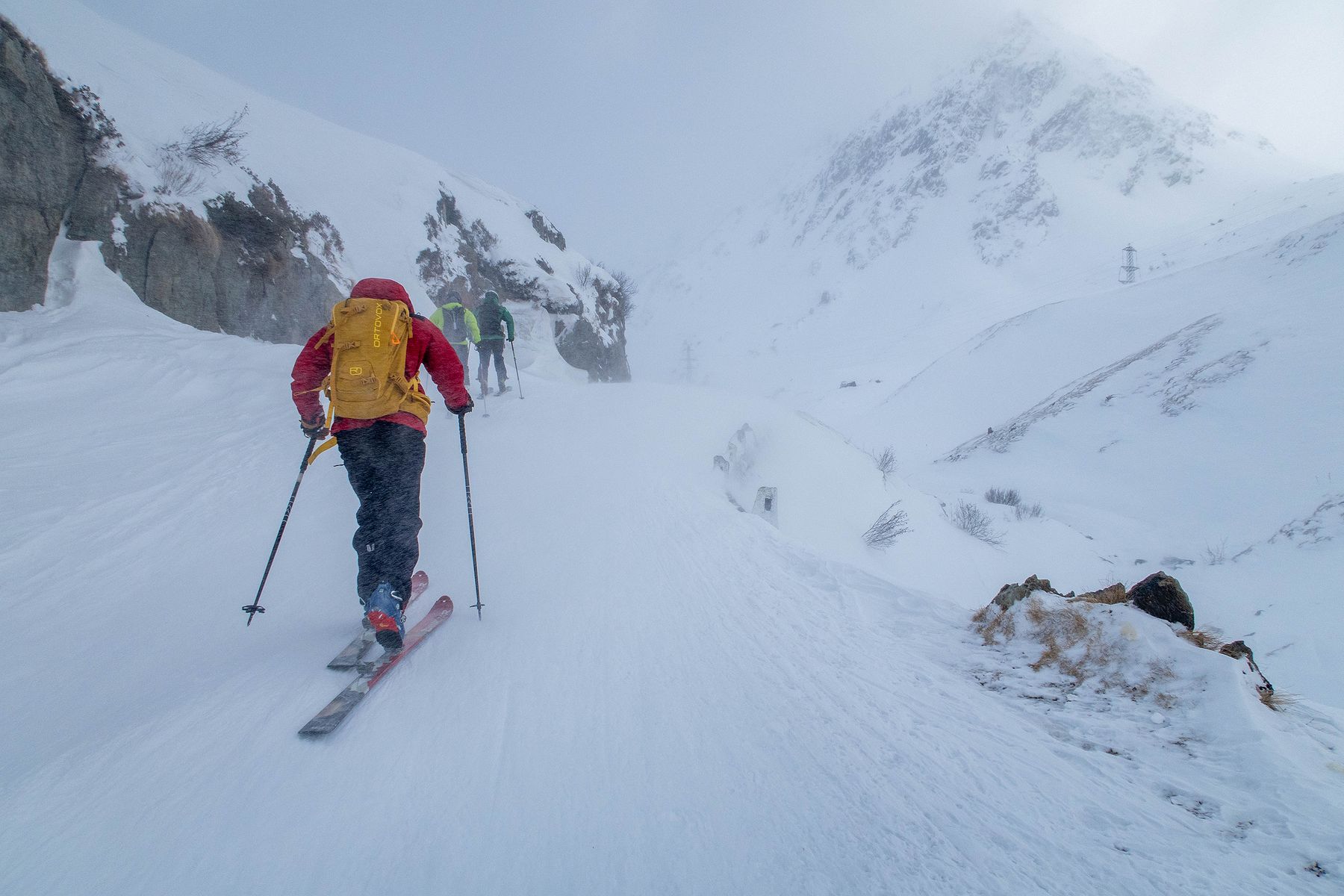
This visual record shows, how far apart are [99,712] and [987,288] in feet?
216

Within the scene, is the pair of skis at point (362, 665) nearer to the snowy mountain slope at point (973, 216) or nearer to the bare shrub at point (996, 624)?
the bare shrub at point (996, 624)

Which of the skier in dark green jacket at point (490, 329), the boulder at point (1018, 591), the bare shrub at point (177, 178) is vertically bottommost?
the boulder at point (1018, 591)

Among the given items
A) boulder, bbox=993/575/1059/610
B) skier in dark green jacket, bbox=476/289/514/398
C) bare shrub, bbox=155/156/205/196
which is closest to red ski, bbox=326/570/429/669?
boulder, bbox=993/575/1059/610

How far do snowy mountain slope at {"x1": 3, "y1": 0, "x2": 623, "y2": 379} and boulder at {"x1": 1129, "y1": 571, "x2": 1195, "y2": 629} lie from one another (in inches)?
543

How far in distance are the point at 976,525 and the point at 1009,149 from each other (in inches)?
3596

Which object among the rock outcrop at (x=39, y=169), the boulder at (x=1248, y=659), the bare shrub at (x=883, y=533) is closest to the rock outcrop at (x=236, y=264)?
the rock outcrop at (x=39, y=169)

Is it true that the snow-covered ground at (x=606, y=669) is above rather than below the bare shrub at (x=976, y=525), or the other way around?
above

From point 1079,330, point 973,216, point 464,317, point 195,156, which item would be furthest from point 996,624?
point 973,216

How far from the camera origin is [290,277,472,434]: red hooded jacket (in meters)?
2.87

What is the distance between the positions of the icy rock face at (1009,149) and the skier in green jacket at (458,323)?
65887 millimetres

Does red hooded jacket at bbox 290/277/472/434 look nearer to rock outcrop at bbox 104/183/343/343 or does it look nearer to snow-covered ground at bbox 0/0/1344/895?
snow-covered ground at bbox 0/0/1344/895

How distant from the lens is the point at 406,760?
195 cm

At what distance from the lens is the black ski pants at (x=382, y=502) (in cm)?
272

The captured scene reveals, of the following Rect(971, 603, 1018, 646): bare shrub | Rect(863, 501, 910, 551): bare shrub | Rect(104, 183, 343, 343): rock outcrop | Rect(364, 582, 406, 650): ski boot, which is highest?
Rect(104, 183, 343, 343): rock outcrop
